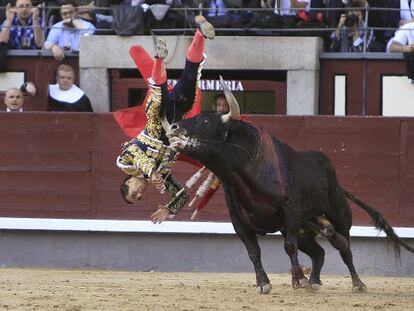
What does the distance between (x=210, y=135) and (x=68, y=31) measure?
4127 millimetres

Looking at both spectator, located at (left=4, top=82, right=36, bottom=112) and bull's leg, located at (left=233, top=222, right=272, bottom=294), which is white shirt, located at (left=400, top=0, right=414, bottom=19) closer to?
spectator, located at (left=4, top=82, right=36, bottom=112)

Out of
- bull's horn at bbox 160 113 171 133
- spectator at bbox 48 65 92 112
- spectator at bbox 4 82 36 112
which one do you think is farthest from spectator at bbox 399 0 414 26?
bull's horn at bbox 160 113 171 133

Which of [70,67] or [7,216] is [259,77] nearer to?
[70,67]

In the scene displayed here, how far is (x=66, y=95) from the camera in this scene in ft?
35.4

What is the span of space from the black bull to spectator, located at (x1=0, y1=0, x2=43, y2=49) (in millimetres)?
3882

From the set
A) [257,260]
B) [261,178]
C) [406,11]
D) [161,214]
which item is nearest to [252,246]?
[257,260]

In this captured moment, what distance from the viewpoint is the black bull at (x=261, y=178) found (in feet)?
23.8

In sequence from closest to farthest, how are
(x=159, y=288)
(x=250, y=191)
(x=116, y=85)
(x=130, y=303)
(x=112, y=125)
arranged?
(x=130, y=303) → (x=250, y=191) → (x=159, y=288) → (x=112, y=125) → (x=116, y=85)

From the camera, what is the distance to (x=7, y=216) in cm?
1052

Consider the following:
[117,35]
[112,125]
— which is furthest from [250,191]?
[117,35]

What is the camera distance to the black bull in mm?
7262

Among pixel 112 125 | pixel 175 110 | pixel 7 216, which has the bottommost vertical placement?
pixel 7 216

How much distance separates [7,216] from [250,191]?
3633mm

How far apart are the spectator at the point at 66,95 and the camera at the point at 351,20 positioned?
2.29m
